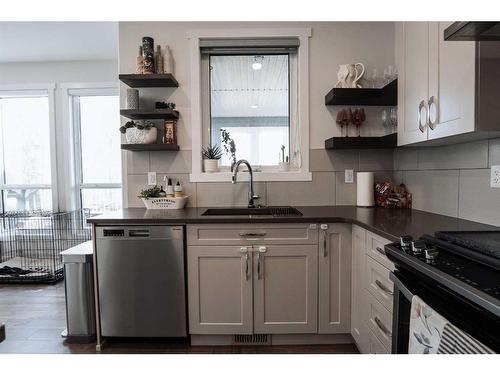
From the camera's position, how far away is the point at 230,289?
2.15m

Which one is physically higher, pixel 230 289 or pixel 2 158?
pixel 2 158

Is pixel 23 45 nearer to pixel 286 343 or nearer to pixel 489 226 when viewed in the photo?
pixel 286 343

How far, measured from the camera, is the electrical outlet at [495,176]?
163cm

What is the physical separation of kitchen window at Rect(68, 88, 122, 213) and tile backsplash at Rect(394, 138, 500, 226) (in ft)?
11.3

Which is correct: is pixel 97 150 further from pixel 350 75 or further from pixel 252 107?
pixel 350 75

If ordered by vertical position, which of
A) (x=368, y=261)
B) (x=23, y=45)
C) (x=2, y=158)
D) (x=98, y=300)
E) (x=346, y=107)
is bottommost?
(x=98, y=300)

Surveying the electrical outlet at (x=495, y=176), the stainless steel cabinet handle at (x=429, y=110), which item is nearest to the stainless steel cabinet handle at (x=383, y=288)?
the electrical outlet at (x=495, y=176)

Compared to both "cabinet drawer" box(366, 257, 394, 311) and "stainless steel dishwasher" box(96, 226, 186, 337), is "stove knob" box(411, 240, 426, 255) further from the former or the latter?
"stainless steel dishwasher" box(96, 226, 186, 337)

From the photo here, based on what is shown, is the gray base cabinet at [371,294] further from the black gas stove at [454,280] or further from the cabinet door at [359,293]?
the black gas stove at [454,280]

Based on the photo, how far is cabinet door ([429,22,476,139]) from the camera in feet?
4.65

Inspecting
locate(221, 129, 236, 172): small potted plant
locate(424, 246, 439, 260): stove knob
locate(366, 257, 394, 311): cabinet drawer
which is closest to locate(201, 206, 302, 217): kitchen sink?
locate(221, 129, 236, 172): small potted plant

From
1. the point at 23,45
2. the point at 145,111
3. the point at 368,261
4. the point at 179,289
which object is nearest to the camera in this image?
the point at 368,261

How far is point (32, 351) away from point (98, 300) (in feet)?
1.94

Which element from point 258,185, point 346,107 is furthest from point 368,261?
point 346,107
